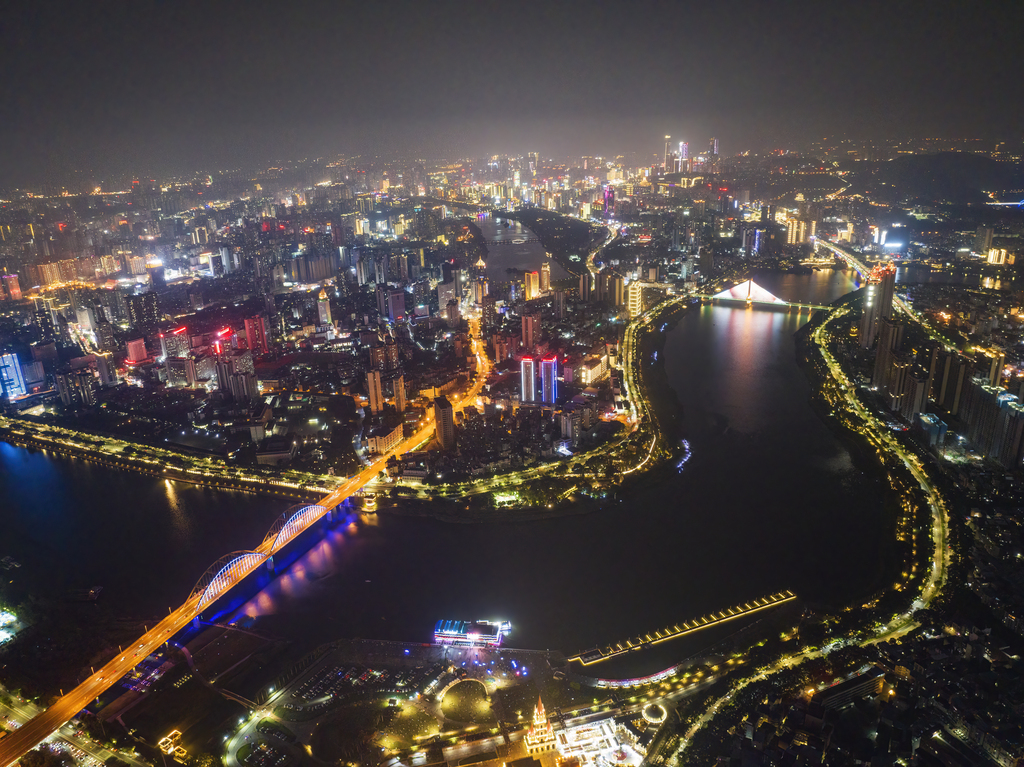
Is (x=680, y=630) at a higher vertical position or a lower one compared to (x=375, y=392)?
lower

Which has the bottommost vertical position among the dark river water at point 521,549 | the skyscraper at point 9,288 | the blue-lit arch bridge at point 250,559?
the dark river water at point 521,549

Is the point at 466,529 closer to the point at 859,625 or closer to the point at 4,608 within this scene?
the point at 859,625

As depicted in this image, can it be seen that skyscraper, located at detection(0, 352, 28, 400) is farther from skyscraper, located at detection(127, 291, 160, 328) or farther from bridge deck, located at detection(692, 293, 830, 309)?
bridge deck, located at detection(692, 293, 830, 309)

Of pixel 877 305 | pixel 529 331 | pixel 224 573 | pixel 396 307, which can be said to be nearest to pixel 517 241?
pixel 396 307

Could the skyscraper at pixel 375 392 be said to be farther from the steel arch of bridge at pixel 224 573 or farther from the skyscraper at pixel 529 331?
the steel arch of bridge at pixel 224 573

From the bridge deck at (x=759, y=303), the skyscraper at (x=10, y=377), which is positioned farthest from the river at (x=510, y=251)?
the skyscraper at (x=10, y=377)

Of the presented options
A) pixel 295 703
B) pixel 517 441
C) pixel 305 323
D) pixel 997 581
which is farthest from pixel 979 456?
pixel 305 323

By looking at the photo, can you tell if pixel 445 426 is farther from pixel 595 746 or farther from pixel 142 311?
pixel 142 311
